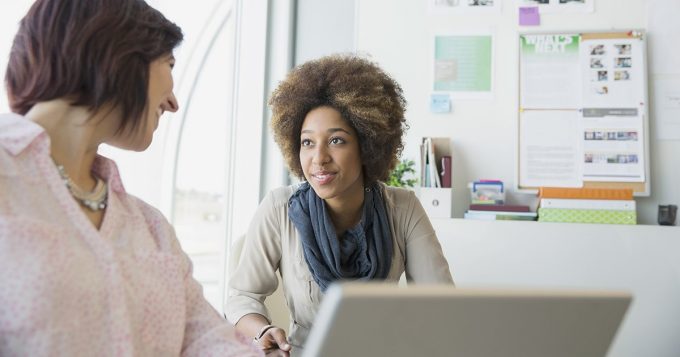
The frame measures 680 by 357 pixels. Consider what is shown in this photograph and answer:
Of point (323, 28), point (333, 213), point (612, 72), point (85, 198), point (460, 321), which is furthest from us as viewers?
point (323, 28)

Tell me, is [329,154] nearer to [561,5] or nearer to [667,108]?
[561,5]

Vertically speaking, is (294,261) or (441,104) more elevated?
(441,104)

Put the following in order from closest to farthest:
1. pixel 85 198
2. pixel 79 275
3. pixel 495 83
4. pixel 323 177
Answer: pixel 79 275 → pixel 85 198 → pixel 323 177 → pixel 495 83

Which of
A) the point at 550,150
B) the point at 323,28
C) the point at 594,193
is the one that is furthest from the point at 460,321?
the point at 323,28

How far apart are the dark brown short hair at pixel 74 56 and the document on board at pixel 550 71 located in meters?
2.29

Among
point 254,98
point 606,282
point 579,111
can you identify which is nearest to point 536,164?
point 579,111

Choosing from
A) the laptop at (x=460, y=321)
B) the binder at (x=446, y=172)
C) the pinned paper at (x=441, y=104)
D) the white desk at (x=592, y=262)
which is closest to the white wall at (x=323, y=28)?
the pinned paper at (x=441, y=104)

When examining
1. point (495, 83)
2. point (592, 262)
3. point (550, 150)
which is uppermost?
point (495, 83)

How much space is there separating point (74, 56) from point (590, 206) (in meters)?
2.25

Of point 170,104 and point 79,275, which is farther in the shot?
point 170,104

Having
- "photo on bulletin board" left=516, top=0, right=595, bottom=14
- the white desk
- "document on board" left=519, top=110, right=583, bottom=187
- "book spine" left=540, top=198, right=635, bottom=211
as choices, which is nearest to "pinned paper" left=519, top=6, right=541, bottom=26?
"photo on bulletin board" left=516, top=0, right=595, bottom=14

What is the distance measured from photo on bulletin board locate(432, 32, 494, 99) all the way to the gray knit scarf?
133cm

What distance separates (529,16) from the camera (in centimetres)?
286

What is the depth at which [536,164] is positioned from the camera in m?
2.80
